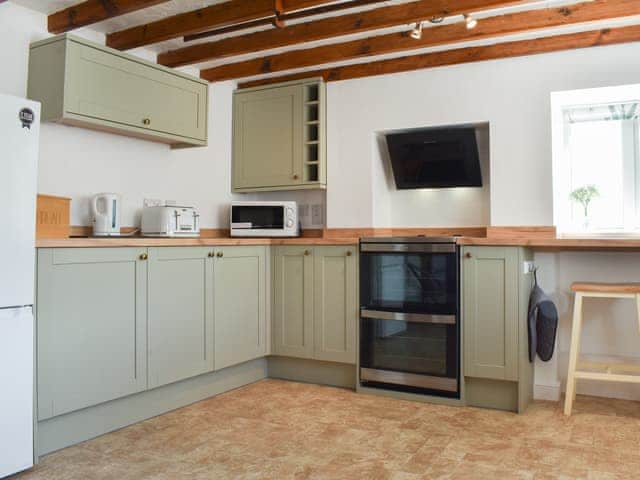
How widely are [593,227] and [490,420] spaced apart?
1496 millimetres

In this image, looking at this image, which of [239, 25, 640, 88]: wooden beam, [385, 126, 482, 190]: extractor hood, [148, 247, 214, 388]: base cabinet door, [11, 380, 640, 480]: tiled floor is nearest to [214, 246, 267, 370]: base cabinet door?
[148, 247, 214, 388]: base cabinet door

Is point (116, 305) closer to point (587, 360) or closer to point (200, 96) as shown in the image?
point (200, 96)

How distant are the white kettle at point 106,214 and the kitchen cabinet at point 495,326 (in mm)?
1998

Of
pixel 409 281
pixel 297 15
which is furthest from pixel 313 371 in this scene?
pixel 297 15

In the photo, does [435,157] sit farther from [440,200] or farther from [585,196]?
[585,196]

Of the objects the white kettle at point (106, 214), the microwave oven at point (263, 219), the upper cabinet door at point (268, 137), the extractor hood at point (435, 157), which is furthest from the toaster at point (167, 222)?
the extractor hood at point (435, 157)

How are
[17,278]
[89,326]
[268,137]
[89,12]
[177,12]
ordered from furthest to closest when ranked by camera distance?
[268,137] → [177,12] → [89,12] → [89,326] → [17,278]

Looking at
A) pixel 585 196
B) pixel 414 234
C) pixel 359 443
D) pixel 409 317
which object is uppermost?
pixel 585 196

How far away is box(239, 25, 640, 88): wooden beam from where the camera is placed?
331 cm

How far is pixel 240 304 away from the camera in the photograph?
3.64m

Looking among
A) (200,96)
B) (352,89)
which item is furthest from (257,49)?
(352,89)

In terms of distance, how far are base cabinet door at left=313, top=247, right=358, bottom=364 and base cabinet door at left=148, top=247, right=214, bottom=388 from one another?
28.8 inches

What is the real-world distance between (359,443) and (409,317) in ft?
3.14

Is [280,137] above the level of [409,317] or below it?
above
